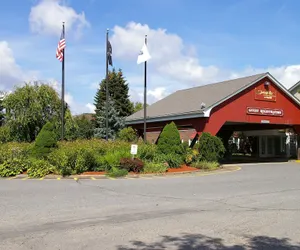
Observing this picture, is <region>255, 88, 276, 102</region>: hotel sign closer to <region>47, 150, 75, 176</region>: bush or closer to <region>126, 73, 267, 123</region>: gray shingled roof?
<region>126, 73, 267, 123</region>: gray shingled roof

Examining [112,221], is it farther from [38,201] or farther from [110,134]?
[110,134]

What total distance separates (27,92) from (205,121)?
1598 cm

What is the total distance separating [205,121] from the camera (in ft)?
82.1

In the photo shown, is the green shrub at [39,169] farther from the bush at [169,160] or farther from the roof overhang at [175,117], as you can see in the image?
the roof overhang at [175,117]

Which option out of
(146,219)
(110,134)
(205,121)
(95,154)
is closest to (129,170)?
(95,154)

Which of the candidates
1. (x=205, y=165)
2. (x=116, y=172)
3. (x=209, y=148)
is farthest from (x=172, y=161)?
(x=116, y=172)

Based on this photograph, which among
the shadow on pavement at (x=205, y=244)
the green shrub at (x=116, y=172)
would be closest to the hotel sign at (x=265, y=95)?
the green shrub at (x=116, y=172)

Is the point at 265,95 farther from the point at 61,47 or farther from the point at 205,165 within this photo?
the point at 61,47

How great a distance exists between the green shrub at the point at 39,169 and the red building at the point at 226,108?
413 inches

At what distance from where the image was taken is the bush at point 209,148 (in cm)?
2333

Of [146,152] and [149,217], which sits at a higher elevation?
[146,152]

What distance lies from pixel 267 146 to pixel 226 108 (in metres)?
14.2

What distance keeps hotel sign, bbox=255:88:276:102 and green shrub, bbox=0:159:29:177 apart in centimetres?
1670

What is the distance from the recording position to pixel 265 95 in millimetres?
28109
